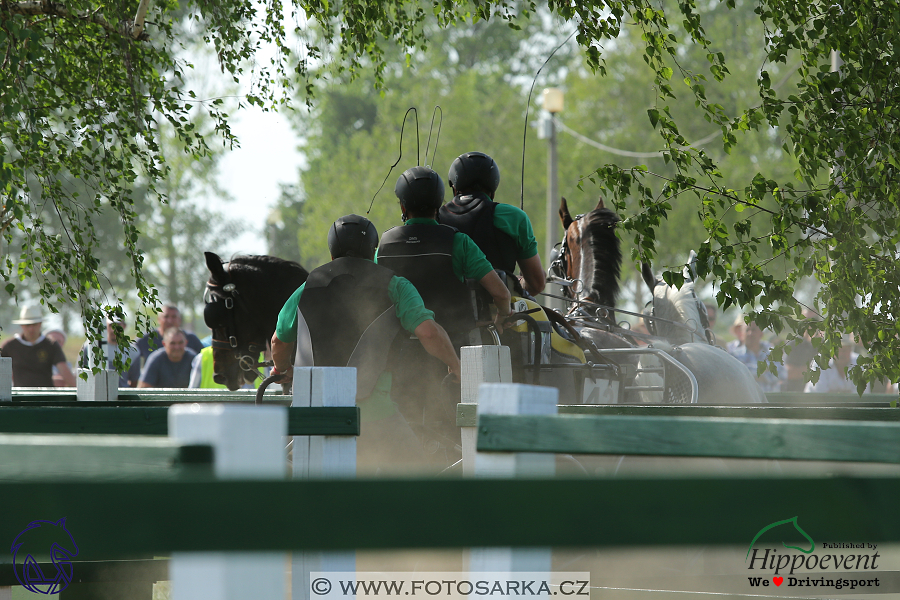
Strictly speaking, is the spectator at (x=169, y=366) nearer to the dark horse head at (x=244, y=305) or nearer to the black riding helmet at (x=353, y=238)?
the dark horse head at (x=244, y=305)

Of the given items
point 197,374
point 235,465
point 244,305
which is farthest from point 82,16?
point 197,374

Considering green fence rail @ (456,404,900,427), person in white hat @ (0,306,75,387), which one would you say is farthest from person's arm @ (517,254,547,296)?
person in white hat @ (0,306,75,387)

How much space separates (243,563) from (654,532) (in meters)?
0.66

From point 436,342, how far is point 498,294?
2.16 ft

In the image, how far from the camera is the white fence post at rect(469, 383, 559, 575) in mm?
2123

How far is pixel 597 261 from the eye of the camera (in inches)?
269

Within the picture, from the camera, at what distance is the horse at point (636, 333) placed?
646 centimetres

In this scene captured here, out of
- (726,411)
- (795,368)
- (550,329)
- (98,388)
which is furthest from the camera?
(795,368)

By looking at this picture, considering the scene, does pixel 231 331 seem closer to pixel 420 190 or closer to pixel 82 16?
pixel 420 190

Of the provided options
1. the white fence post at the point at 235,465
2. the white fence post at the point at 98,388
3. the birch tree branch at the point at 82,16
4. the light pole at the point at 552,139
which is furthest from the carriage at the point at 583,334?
the light pole at the point at 552,139

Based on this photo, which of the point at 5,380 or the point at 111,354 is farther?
the point at 111,354

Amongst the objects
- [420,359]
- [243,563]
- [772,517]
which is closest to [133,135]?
[420,359]

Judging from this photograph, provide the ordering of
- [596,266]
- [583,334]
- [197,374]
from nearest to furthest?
[583,334]
[596,266]
[197,374]

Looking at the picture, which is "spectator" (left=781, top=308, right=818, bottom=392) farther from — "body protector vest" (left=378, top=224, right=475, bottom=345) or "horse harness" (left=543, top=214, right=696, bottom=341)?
"body protector vest" (left=378, top=224, right=475, bottom=345)
